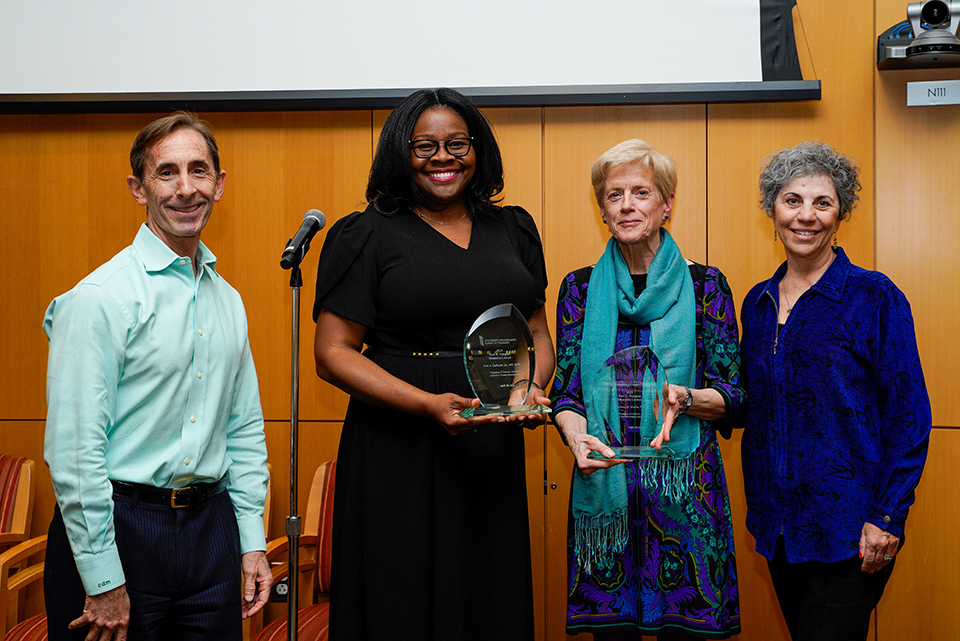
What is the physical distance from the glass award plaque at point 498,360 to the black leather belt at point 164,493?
632 millimetres

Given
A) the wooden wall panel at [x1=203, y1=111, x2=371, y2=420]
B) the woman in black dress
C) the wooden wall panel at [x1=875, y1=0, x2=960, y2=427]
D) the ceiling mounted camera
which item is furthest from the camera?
the wooden wall panel at [x1=203, y1=111, x2=371, y2=420]

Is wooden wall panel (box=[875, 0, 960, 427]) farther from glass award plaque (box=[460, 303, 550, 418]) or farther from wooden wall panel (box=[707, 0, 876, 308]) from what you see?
glass award plaque (box=[460, 303, 550, 418])

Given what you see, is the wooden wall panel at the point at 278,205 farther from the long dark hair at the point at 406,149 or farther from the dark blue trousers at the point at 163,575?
the dark blue trousers at the point at 163,575

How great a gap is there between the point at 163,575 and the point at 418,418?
0.64m

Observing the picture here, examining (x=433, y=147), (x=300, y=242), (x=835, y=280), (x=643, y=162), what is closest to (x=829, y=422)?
(x=835, y=280)

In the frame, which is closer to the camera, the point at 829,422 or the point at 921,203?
the point at 829,422

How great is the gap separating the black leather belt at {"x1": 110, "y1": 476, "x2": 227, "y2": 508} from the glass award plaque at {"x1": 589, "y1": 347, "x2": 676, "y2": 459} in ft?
3.02

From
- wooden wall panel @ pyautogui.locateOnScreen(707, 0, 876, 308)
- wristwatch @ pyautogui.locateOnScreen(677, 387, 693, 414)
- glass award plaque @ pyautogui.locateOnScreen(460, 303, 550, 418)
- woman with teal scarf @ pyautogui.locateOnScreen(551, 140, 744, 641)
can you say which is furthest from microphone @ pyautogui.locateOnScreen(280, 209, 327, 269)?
wooden wall panel @ pyautogui.locateOnScreen(707, 0, 876, 308)

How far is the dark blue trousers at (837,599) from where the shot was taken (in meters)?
1.76

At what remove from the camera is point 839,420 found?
5.86 feet

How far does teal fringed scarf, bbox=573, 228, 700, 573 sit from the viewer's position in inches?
70.0

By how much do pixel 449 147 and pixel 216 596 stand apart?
3.83 feet

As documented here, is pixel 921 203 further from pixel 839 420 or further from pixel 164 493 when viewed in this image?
pixel 164 493

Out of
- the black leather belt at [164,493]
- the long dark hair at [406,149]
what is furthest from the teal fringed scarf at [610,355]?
the black leather belt at [164,493]
